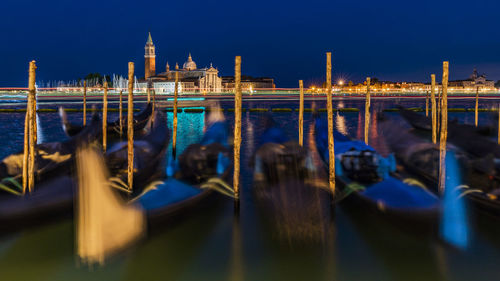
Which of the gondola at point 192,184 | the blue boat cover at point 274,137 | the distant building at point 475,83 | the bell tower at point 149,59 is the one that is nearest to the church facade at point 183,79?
the bell tower at point 149,59

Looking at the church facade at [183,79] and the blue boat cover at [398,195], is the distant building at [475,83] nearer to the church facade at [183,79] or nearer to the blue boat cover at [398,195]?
the church facade at [183,79]

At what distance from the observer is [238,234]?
20.7 ft

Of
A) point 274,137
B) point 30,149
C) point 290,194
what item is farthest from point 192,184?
point 274,137

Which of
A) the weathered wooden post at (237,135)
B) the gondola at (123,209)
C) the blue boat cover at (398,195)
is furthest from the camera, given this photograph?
the weathered wooden post at (237,135)

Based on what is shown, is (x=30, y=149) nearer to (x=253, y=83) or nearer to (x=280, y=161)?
(x=280, y=161)

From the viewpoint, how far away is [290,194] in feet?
24.2

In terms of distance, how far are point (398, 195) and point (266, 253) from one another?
240 cm

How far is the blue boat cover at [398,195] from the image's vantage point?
20.2ft

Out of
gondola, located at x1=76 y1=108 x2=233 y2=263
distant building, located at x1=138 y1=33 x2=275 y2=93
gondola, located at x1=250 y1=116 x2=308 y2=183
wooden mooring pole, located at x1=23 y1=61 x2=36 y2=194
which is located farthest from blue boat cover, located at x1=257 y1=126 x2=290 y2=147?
distant building, located at x1=138 y1=33 x2=275 y2=93

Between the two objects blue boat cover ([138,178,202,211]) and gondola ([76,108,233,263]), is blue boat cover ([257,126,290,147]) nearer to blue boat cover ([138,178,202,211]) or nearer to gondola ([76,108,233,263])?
gondola ([76,108,233,263])

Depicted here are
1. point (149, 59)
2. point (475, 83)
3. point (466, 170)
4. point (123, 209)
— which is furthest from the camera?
point (475, 83)

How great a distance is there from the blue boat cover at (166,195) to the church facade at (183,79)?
6856cm

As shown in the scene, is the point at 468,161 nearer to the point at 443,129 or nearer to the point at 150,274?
the point at 443,129

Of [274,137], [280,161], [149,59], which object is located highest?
[149,59]
